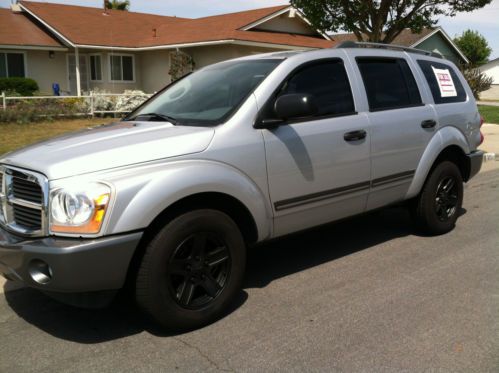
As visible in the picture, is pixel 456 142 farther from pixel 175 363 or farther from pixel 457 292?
pixel 175 363

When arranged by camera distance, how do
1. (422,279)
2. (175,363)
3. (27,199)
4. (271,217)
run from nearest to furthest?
(175,363)
(27,199)
(271,217)
(422,279)

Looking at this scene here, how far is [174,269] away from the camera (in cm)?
353

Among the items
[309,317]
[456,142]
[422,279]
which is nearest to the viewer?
[309,317]

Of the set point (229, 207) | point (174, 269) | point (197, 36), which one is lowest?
point (174, 269)

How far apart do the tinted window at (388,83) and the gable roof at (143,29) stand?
686 inches

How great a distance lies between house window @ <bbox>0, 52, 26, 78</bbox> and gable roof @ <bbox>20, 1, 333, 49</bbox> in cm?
206

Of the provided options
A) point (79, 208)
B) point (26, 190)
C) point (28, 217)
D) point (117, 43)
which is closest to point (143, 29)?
point (117, 43)

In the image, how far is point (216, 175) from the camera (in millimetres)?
3686

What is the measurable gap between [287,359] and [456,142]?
3.40 m

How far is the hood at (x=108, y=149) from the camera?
3.35m

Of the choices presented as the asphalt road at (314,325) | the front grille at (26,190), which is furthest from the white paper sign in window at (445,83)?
the front grille at (26,190)

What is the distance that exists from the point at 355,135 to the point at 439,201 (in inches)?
66.2

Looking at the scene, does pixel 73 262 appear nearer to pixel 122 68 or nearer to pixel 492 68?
pixel 122 68

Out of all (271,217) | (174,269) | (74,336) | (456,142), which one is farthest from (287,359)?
(456,142)
